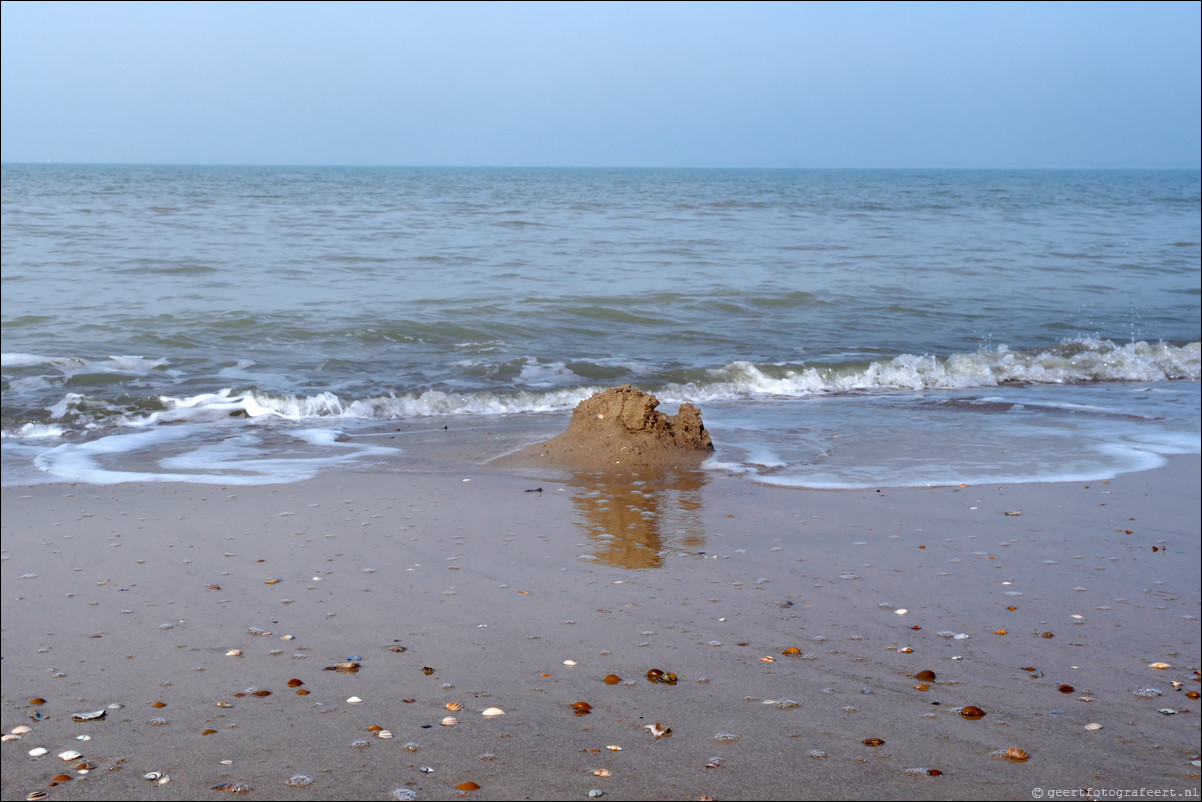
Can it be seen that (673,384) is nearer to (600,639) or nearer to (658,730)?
(600,639)

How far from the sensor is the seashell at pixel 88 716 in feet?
9.67

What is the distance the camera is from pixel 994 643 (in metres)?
3.52

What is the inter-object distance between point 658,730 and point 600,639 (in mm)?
685

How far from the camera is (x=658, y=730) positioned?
285cm

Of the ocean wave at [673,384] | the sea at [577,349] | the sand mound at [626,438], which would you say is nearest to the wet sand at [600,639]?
the sand mound at [626,438]

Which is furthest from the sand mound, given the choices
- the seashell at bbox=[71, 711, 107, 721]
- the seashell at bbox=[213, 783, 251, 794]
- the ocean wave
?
the seashell at bbox=[213, 783, 251, 794]

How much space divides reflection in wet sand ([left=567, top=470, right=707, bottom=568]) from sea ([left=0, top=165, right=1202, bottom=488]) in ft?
1.97

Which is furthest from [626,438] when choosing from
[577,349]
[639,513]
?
[577,349]

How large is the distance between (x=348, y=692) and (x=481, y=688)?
42 cm

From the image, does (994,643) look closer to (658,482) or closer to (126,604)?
(658,482)

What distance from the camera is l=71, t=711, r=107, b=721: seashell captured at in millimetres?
2947

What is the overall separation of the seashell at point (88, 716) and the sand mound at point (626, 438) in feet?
11.4

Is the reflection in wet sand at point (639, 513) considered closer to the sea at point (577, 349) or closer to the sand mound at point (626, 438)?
the sand mound at point (626, 438)

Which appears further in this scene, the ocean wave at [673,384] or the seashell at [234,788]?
the ocean wave at [673,384]
